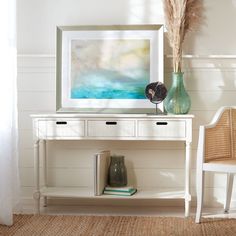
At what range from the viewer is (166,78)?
397 cm

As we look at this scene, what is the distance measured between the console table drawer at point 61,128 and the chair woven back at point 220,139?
901 millimetres

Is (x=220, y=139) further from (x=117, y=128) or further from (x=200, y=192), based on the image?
(x=117, y=128)

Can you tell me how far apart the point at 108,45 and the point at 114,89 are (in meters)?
0.34

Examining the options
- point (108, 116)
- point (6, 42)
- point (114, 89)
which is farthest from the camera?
point (114, 89)

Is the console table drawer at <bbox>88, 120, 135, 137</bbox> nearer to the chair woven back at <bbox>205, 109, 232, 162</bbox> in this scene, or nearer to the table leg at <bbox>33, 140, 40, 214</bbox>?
the table leg at <bbox>33, 140, 40, 214</bbox>

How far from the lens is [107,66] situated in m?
3.90

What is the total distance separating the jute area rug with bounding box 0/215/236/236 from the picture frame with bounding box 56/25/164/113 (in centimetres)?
84

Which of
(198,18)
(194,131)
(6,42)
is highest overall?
(198,18)

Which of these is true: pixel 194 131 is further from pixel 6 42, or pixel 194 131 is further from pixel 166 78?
pixel 6 42

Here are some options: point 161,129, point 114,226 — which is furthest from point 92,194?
point 161,129

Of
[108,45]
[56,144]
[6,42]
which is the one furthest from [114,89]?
[6,42]

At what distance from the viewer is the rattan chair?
3.37 meters

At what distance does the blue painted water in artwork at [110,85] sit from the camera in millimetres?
3873

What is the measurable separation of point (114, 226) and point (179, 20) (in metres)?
1.56
